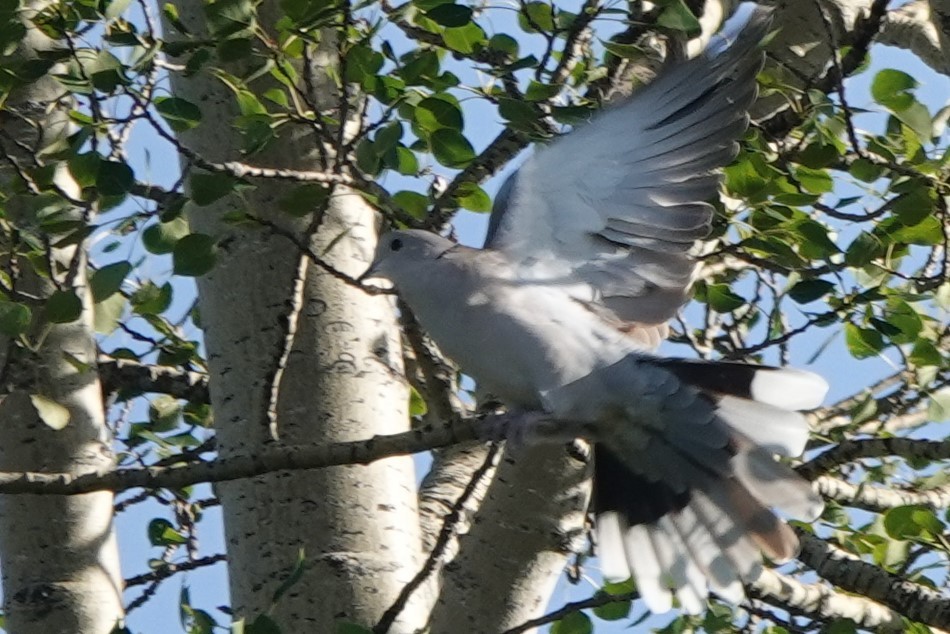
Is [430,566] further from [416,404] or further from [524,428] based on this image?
[416,404]

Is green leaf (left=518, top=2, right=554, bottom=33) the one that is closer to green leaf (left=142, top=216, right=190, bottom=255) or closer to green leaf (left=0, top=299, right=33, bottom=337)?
green leaf (left=142, top=216, right=190, bottom=255)

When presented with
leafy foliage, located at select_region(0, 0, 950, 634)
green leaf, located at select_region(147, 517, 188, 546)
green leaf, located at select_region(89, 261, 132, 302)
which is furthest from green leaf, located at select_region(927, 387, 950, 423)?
green leaf, located at select_region(147, 517, 188, 546)

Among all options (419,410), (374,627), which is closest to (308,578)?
(374,627)

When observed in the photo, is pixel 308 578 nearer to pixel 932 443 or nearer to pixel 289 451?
pixel 289 451

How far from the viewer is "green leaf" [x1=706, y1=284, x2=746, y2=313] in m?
2.83

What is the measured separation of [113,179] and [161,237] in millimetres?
202

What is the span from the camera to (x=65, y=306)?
2279 millimetres

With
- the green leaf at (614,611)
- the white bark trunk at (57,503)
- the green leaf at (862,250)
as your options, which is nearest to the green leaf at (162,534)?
the white bark trunk at (57,503)

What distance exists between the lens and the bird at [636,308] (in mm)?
2443

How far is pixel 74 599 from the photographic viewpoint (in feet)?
8.21

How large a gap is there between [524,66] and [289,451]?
0.81m

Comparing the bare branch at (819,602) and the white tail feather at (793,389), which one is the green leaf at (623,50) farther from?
the bare branch at (819,602)

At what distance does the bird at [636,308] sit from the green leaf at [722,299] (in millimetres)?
201

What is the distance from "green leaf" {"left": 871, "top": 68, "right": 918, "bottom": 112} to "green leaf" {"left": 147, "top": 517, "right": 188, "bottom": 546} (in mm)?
1733
